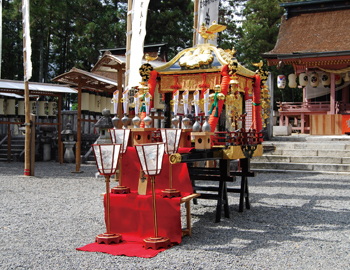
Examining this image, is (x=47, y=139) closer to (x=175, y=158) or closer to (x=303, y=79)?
(x=175, y=158)

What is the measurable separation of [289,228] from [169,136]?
1.93 metres

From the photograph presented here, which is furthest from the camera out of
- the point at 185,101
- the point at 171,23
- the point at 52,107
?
the point at 171,23

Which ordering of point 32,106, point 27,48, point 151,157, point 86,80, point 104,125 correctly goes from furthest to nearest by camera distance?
1. point 32,106
2. point 86,80
3. point 104,125
4. point 27,48
5. point 151,157

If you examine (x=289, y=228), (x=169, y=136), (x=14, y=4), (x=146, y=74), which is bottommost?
(x=289, y=228)

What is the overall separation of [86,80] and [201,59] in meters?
5.42

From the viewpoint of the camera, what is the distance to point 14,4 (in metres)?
20.9

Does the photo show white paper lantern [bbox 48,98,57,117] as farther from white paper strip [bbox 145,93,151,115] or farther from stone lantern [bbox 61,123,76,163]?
white paper strip [bbox 145,93,151,115]

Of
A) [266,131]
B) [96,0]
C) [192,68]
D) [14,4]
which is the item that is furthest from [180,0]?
[192,68]

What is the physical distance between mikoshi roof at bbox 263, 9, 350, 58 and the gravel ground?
31.0 ft

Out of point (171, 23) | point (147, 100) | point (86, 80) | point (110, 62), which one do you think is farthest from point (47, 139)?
point (171, 23)

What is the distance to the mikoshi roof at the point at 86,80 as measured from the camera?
9.95m

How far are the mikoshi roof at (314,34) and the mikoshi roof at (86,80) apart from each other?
300 inches

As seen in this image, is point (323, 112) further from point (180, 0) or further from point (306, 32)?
point (180, 0)

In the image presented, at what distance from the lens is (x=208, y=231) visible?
14.9ft
